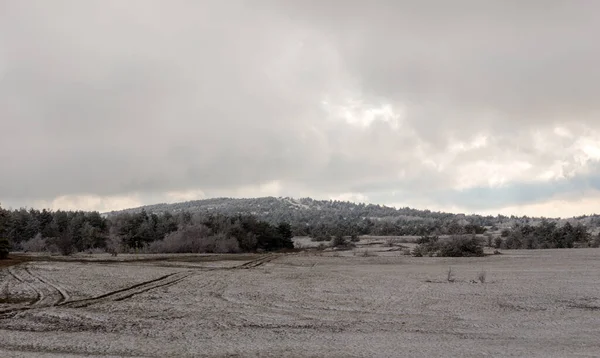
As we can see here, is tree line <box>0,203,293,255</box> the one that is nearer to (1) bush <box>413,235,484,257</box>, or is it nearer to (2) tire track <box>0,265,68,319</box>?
(1) bush <box>413,235,484,257</box>

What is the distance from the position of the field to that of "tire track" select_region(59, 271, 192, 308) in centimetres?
6

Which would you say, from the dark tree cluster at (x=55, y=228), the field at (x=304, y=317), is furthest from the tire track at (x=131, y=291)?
the dark tree cluster at (x=55, y=228)

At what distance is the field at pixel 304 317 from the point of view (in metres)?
11.4

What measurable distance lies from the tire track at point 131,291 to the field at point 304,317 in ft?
0.19

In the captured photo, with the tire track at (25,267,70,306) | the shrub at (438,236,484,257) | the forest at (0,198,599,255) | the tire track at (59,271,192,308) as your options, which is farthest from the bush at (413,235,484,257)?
the tire track at (25,267,70,306)

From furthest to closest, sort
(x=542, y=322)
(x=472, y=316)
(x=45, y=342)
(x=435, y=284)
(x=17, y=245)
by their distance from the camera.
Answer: (x=17, y=245)
(x=435, y=284)
(x=472, y=316)
(x=542, y=322)
(x=45, y=342)

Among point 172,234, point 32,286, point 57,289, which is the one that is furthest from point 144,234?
point 57,289

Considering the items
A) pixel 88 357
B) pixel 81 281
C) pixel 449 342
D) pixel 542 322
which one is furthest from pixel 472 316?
pixel 81 281

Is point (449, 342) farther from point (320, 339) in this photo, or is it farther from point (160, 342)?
point (160, 342)

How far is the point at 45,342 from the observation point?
1191 centimetres

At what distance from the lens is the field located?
1139 cm

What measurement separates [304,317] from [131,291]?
371 inches

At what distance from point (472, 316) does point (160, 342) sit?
8571 mm

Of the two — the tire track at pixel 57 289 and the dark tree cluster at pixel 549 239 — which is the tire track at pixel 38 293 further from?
the dark tree cluster at pixel 549 239
